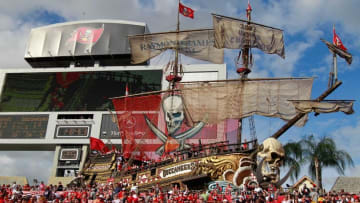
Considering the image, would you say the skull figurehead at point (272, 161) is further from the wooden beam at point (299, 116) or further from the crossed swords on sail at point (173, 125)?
the crossed swords on sail at point (173, 125)

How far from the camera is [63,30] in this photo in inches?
2142

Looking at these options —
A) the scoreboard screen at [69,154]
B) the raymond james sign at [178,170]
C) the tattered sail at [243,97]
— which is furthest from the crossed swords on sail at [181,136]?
the scoreboard screen at [69,154]

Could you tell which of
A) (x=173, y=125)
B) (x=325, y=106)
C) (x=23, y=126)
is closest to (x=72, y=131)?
(x=23, y=126)

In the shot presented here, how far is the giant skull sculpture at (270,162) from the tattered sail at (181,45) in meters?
16.5

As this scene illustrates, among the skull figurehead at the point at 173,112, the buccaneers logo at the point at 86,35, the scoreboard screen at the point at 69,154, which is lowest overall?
the scoreboard screen at the point at 69,154

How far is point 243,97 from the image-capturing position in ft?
102

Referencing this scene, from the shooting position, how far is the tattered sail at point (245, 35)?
111 ft

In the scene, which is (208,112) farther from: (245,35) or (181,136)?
(245,35)

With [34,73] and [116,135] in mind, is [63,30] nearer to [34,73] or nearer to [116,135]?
[34,73]

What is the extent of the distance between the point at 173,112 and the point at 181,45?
7.93 meters

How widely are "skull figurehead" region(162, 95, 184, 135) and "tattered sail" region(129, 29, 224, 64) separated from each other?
18.4 feet

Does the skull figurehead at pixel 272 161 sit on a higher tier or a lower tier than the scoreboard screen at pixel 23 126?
lower

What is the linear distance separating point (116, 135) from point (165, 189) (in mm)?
22798

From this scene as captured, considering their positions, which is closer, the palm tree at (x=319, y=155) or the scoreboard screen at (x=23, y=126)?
the palm tree at (x=319, y=155)
